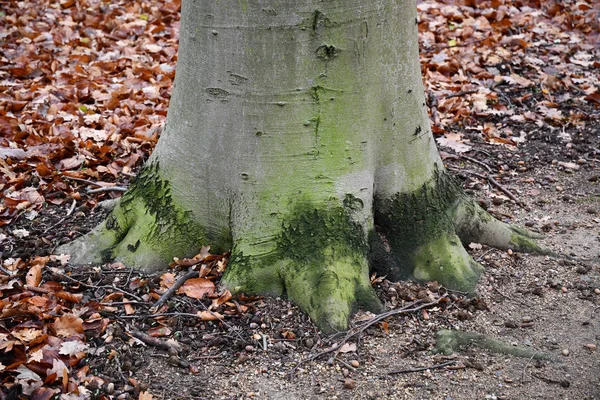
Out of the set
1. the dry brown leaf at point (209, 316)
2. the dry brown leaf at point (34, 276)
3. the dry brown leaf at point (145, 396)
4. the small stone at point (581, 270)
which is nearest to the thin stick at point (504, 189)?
the small stone at point (581, 270)

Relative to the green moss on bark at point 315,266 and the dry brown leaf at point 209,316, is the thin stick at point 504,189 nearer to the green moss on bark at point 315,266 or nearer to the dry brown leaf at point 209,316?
the green moss on bark at point 315,266

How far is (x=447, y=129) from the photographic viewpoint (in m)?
5.08

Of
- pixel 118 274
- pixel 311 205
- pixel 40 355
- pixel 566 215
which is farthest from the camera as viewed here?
pixel 566 215

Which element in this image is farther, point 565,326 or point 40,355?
point 565,326

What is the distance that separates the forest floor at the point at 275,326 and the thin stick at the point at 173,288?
25 mm

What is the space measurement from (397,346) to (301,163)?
0.91 metres

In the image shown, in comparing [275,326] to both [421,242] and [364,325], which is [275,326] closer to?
[364,325]

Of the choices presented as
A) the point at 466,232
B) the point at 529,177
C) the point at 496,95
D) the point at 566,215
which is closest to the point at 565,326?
the point at 466,232

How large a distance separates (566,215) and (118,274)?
2676mm

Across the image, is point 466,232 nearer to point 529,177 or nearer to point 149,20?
point 529,177

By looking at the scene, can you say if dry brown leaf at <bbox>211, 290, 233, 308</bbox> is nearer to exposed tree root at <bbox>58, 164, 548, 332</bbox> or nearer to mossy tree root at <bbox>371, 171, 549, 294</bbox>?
exposed tree root at <bbox>58, 164, 548, 332</bbox>

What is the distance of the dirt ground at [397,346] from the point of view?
2561 millimetres

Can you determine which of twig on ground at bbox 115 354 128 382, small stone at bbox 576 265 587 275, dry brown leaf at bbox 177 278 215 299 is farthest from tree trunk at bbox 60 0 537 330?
twig on ground at bbox 115 354 128 382

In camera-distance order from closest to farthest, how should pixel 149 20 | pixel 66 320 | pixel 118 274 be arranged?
pixel 66 320 → pixel 118 274 → pixel 149 20
